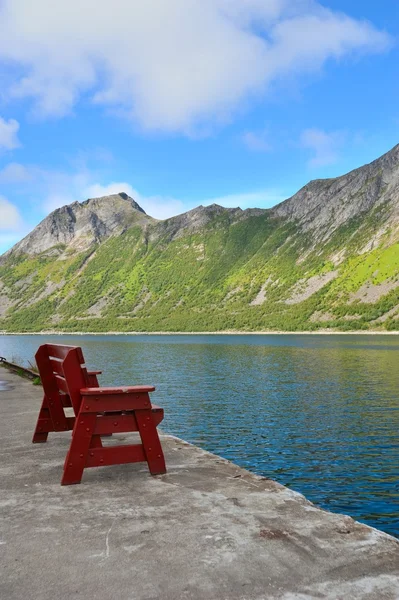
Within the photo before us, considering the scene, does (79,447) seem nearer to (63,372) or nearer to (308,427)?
(63,372)

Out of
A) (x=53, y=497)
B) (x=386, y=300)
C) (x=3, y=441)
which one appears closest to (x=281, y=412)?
(x=3, y=441)

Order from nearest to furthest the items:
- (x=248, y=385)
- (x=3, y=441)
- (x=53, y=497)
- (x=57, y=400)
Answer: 1. (x=53, y=497)
2. (x=57, y=400)
3. (x=3, y=441)
4. (x=248, y=385)

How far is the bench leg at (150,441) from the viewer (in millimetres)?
7058

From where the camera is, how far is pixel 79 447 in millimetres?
6770

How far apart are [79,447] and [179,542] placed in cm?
248

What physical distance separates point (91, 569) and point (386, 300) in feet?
617

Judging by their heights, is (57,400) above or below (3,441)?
above

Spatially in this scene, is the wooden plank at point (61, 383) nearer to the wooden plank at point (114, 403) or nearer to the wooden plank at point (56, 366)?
the wooden plank at point (56, 366)

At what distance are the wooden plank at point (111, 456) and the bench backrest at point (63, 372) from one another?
2.20 ft

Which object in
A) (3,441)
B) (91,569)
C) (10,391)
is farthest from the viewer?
(10,391)

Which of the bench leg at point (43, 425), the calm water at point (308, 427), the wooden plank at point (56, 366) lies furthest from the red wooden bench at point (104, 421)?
the calm water at point (308, 427)

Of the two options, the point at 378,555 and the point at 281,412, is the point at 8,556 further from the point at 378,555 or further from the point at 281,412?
the point at 281,412

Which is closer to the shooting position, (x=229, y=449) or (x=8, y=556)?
(x=8, y=556)

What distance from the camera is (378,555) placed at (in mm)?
4570
